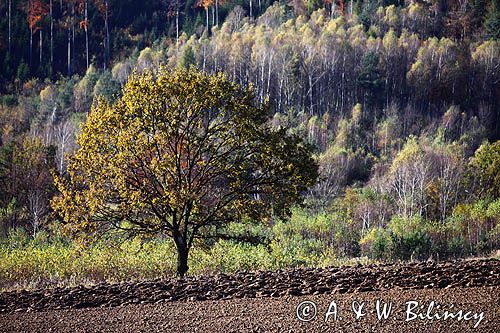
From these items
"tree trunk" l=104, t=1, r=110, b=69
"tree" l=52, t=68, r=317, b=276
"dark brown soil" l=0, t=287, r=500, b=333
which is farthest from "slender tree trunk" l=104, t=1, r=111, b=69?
"dark brown soil" l=0, t=287, r=500, b=333

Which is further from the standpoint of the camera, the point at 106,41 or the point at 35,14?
the point at 106,41

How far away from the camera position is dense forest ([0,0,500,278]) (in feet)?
126

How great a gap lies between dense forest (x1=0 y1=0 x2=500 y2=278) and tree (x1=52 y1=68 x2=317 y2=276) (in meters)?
9.04

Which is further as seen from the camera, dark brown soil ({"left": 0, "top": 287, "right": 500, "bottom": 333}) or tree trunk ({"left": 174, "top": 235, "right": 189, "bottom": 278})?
tree trunk ({"left": 174, "top": 235, "right": 189, "bottom": 278})

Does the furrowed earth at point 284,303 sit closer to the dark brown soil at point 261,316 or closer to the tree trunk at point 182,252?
the dark brown soil at point 261,316

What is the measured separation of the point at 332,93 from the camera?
84.5 meters

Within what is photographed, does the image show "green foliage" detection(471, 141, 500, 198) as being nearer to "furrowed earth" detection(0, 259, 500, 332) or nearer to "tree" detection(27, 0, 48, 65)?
"furrowed earth" detection(0, 259, 500, 332)

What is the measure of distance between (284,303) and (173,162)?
883cm

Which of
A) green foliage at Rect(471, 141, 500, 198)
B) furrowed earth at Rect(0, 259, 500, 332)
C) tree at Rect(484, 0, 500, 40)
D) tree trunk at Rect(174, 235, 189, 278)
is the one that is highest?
tree at Rect(484, 0, 500, 40)

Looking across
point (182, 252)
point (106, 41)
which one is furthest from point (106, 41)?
point (182, 252)

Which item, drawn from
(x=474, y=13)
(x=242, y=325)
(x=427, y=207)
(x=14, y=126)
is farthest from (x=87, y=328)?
(x=474, y=13)

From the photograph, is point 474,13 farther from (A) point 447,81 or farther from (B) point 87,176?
(B) point 87,176

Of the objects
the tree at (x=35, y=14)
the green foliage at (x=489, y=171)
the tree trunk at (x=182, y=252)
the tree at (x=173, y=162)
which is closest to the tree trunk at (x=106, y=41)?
the tree at (x=35, y=14)

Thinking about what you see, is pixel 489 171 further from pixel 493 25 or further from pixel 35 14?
pixel 35 14
